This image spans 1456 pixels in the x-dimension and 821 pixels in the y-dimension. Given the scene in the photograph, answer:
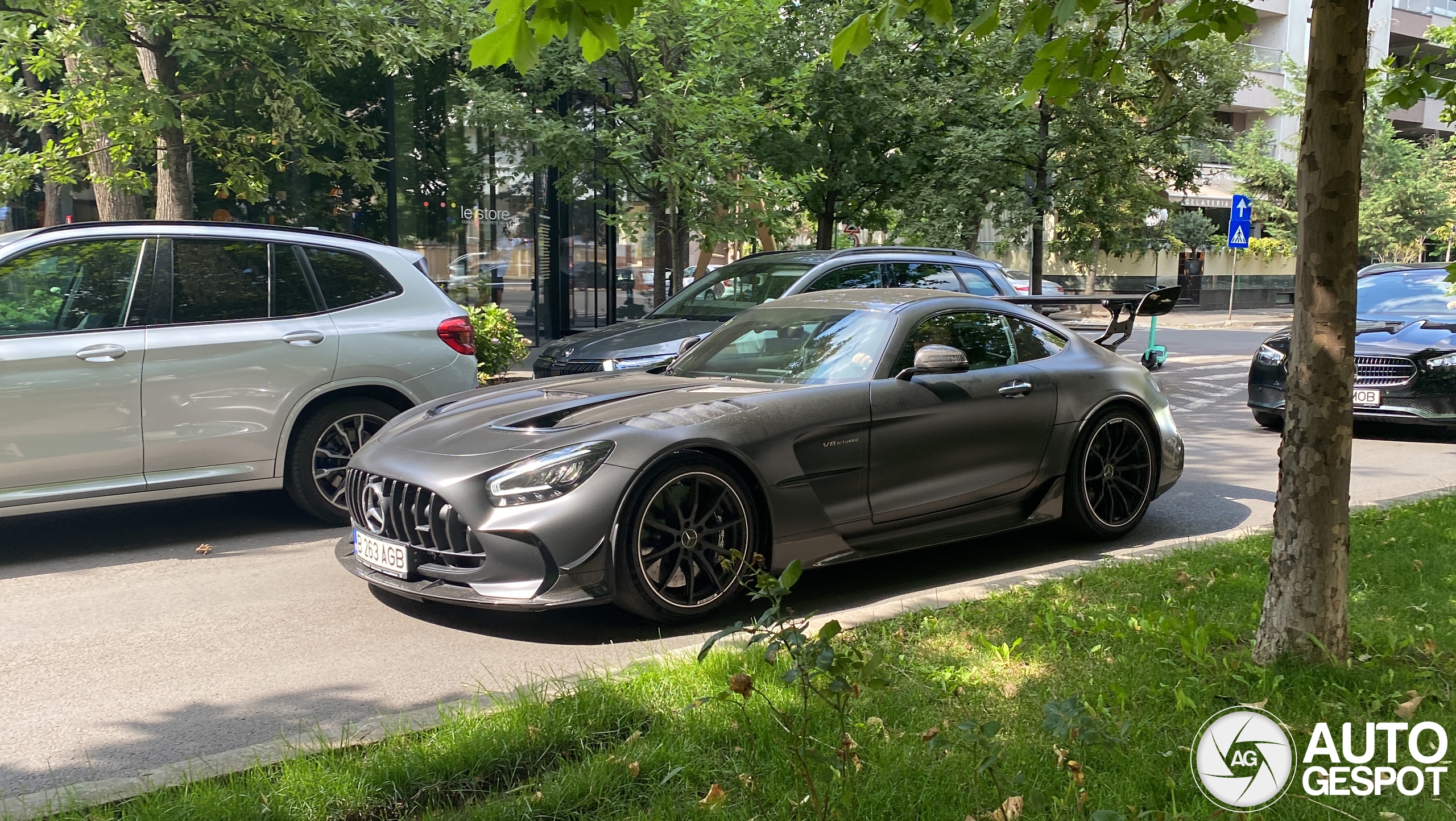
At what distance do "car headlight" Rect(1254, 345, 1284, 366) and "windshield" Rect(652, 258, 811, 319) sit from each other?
4.71 m

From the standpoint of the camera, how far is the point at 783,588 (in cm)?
287

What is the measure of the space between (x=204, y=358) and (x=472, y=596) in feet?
9.22

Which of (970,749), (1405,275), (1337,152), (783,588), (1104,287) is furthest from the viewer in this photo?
(1104,287)

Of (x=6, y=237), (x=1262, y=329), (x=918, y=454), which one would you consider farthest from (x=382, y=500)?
(x=1262, y=329)

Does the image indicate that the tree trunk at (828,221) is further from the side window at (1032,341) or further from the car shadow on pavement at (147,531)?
the car shadow on pavement at (147,531)

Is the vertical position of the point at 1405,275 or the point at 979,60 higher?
the point at 979,60

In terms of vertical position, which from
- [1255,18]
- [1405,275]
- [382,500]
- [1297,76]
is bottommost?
[382,500]

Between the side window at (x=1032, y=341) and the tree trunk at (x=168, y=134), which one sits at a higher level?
the tree trunk at (x=168, y=134)

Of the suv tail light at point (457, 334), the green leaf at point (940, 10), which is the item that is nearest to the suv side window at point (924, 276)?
the suv tail light at point (457, 334)

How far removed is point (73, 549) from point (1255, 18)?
661 cm

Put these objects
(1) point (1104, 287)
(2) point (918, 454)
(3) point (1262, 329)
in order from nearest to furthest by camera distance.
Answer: (2) point (918, 454)
(3) point (1262, 329)
(1) point (1104, 287)

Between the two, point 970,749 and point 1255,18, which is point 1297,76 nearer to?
point 1255,18

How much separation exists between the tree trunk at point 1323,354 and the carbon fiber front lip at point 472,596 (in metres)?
2.56

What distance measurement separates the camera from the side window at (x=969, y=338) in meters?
5.96
